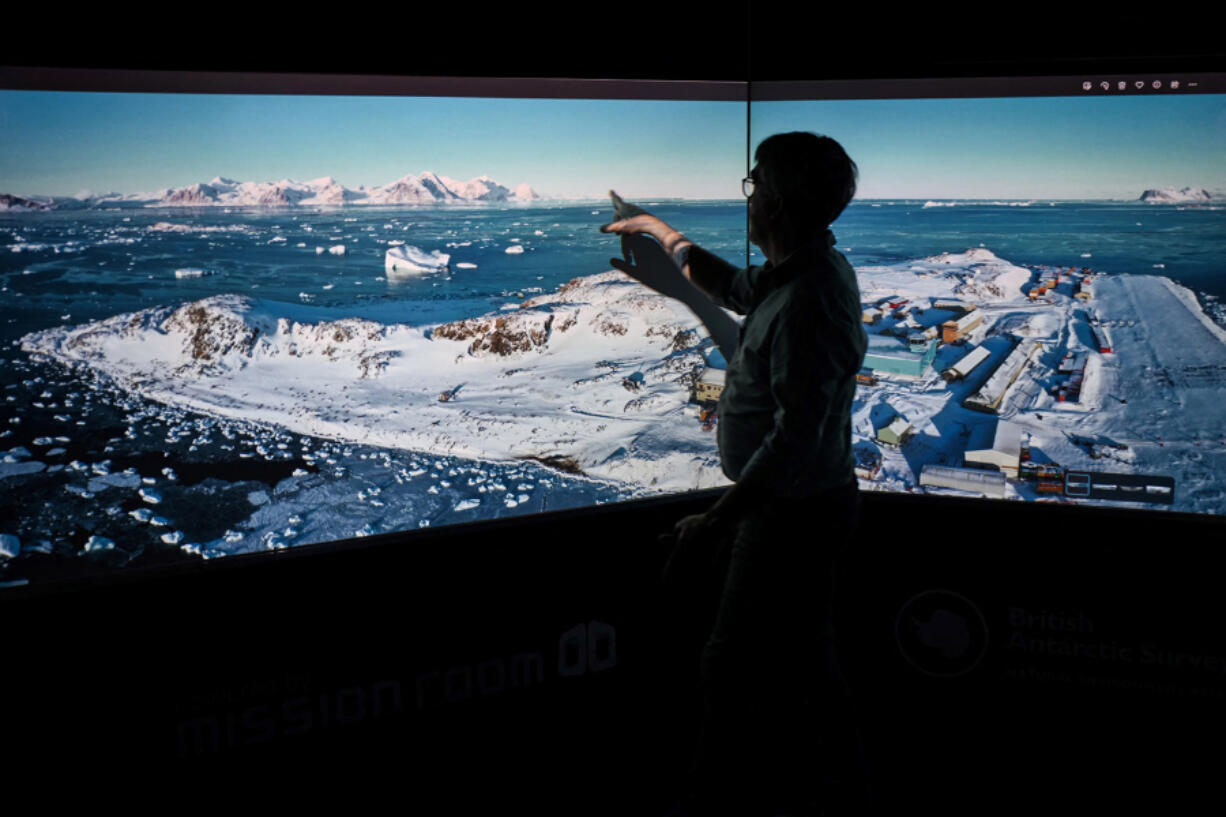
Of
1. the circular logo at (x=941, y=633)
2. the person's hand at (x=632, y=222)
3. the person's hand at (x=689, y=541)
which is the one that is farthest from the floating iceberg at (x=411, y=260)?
the circular logo at (x=941, y=633)

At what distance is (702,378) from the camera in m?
2.40

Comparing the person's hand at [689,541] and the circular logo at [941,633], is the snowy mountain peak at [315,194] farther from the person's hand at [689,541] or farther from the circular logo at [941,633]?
the circular logo at [941,633]

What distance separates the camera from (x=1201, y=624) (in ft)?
7.52

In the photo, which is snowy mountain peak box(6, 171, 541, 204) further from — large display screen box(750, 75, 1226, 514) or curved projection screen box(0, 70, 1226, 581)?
large display screen box(750, 75, 1226, 514)

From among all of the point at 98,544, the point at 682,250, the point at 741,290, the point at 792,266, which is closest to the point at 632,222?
the point at 682,250

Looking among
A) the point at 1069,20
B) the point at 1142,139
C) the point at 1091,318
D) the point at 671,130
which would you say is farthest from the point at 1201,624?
the point at 671,130

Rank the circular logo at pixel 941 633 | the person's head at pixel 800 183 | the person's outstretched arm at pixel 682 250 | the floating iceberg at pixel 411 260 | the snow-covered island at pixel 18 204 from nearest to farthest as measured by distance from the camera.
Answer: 1. the person's head at pixel 800 183
2. the snow-covered island at pixel 18 204
3. the person's outstretched arm at pixel 682 250
4. the floating iceberg at pixel 411 260
5. the circular logo at pixel 941 633

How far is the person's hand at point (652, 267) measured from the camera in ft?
7.53

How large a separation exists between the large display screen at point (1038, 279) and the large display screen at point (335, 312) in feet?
1.67

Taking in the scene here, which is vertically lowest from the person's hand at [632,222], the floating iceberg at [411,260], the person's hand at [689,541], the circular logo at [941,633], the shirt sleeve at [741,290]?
the circular logo at [941,633]

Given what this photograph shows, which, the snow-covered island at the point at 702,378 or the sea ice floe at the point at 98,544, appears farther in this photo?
the snow-covered island at the point at 702,378

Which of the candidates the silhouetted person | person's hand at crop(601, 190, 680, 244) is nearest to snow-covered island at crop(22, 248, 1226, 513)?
person's hand at crop(601, 190, 680, 244)

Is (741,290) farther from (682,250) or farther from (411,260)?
(411,260)

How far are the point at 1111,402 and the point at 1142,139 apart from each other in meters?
0.80
